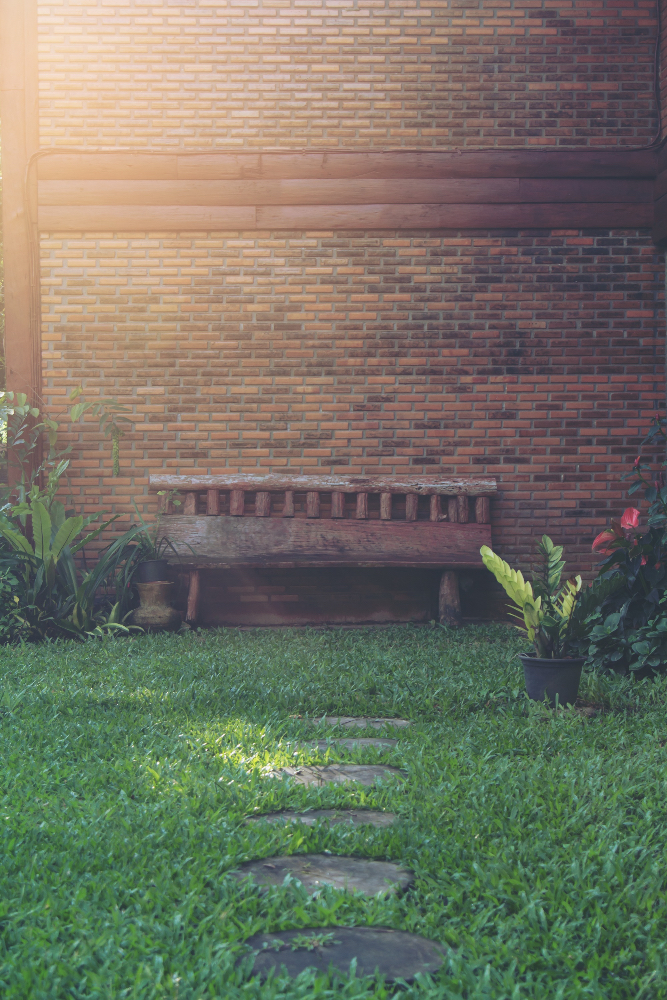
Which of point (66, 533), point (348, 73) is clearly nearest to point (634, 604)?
point (66, 533)

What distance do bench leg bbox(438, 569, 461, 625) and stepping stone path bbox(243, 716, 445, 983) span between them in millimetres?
3080

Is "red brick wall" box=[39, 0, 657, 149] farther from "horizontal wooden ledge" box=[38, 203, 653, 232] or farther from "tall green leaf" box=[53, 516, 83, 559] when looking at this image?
"tall green leaf" box=[53, 516, 83, 559]

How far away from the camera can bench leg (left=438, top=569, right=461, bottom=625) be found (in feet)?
17.8

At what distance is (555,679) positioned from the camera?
312 centimetres

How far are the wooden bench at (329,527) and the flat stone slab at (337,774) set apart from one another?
293cm

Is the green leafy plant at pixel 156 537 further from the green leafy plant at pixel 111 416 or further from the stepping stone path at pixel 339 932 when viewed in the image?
the stepping stone path at pixel 339 932

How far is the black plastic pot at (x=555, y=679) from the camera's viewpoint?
10.2 feet

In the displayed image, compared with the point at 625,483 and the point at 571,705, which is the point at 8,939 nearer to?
the point at 571,705

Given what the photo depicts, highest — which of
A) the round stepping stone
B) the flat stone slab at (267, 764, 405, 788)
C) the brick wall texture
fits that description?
the brick wall texture

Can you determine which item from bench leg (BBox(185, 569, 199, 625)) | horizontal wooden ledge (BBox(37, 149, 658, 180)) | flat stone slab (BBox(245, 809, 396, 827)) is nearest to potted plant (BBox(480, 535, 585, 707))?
flat stone slab (BBox(245, 809, 396, 827))

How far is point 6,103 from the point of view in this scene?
225 inches

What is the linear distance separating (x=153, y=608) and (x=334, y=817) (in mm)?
3296

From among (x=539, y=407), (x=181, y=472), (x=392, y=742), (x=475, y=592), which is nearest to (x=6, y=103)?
(x=181, y=472)

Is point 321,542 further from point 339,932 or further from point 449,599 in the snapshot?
point 339,932
